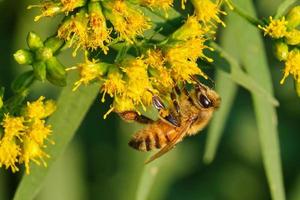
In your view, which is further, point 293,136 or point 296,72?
point 293,136

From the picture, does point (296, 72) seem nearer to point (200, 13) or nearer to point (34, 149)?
point (200, 13)

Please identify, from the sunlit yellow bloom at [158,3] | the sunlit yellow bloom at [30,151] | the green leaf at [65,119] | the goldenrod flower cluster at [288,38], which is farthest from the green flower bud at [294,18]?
the sunlit yellow bloom at [30,151]

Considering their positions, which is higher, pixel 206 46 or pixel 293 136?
pixel 206 46

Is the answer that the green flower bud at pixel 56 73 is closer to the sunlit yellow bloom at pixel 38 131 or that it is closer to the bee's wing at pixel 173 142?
the sunlit yellow bloom at pixel 38 131

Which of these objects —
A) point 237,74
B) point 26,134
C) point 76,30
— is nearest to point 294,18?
point 237,74

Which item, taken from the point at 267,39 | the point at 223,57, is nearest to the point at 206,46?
the point at 223,57

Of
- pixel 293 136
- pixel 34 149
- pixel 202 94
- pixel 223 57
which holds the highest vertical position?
pixel 223 57

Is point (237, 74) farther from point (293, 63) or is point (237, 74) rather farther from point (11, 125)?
point (11, 125)
